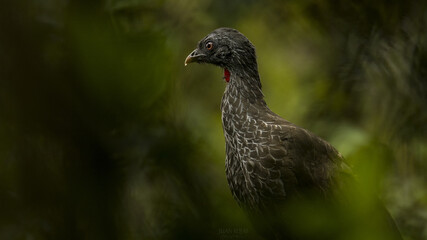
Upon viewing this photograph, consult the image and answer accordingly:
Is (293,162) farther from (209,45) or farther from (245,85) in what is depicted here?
(209,45)

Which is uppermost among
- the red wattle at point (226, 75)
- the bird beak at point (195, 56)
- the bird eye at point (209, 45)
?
the bird eye at point (209, 45)

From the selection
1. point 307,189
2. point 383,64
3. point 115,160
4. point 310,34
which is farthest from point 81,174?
point 310,34

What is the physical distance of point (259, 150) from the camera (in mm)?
2635

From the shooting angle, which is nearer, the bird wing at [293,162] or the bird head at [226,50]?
the bird wing at [293,162]

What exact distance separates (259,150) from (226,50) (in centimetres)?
68

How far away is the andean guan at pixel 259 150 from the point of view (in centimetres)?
252

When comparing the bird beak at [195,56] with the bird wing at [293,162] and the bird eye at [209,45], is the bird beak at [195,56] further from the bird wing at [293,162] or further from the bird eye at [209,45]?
the bird wing at [293,162]

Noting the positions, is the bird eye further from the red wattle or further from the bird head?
the red wattle

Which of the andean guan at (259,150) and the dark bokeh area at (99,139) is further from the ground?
the andean guan at (259,150)

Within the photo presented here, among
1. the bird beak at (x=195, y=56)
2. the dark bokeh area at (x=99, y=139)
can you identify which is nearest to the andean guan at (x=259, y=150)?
the bird beak at (x=195, y=56)

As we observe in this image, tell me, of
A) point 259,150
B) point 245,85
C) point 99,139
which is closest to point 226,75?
point 245,85

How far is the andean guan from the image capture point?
2523 mm

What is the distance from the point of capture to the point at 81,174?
1.93 feet

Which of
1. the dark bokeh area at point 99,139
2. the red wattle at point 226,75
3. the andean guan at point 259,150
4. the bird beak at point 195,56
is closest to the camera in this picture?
the dark bokeh area at point 99,139
